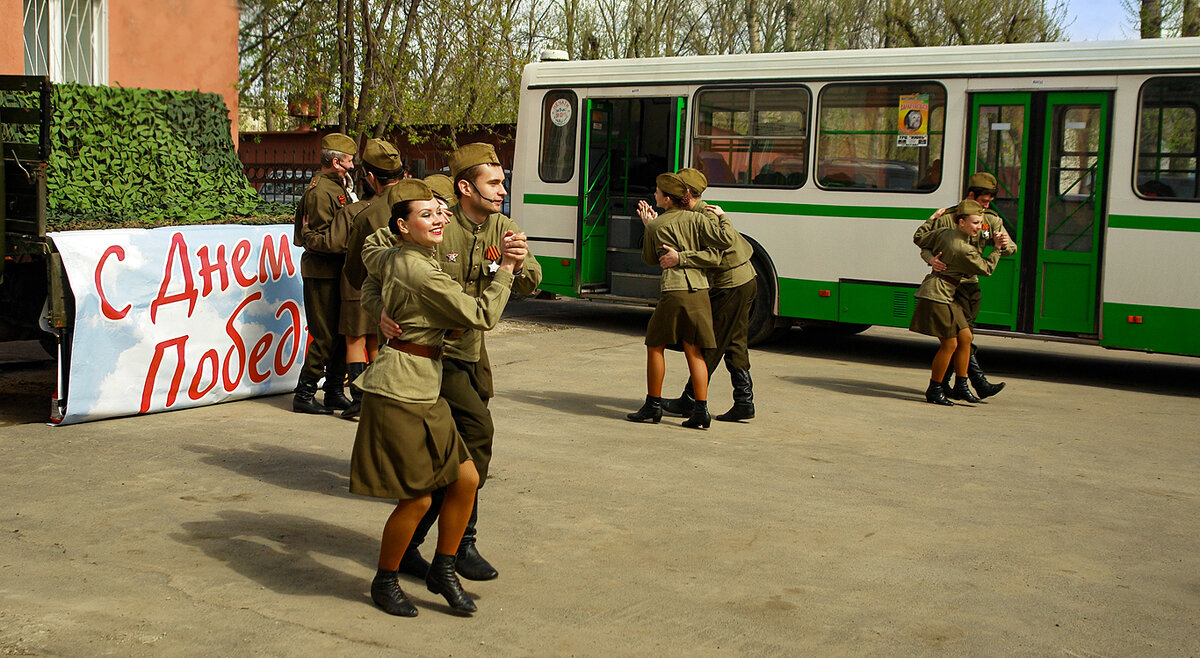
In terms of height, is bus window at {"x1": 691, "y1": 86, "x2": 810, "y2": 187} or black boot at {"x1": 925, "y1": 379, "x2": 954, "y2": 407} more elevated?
bus window at {"x1": 691, "y1": 86, "x2": 810, "y2": 187}

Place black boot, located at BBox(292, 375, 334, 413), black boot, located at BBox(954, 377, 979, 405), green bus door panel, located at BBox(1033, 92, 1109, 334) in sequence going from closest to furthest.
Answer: black boot, located at BBox(292, 375, 334, 413)
black boot, located at BBox(954, 377, 979, 405)
green bus door panel, located at BBox(1033, 92, 1109, 334)

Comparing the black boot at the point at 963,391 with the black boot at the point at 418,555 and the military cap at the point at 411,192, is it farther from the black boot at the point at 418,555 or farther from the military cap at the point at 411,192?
the military cap at the point at 411,192

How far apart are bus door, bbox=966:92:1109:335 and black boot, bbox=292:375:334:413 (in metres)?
6.24

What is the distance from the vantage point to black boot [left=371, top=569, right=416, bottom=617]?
4.38 metres

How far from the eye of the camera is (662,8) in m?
37.6

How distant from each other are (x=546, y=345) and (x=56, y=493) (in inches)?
264

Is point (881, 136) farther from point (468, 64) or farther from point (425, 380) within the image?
point (425, 380)

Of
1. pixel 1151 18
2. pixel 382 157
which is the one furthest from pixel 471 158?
pixel 1151 18

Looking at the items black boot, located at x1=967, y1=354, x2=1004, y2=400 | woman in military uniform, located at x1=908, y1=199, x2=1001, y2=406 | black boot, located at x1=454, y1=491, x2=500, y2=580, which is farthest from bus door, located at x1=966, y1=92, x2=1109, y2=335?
black boot, located at x1=454, y1=491, x2=500, y2=580

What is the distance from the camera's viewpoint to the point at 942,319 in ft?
30.3

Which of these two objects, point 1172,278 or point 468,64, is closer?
point 1172,278

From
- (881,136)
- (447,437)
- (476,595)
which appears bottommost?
(476,595)

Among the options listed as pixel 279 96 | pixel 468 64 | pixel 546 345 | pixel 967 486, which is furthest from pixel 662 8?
pixel 967 486

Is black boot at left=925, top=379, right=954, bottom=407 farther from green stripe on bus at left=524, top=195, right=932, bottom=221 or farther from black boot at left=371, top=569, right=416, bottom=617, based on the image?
black boot at left=371, top=569, right=416, bottom=617
